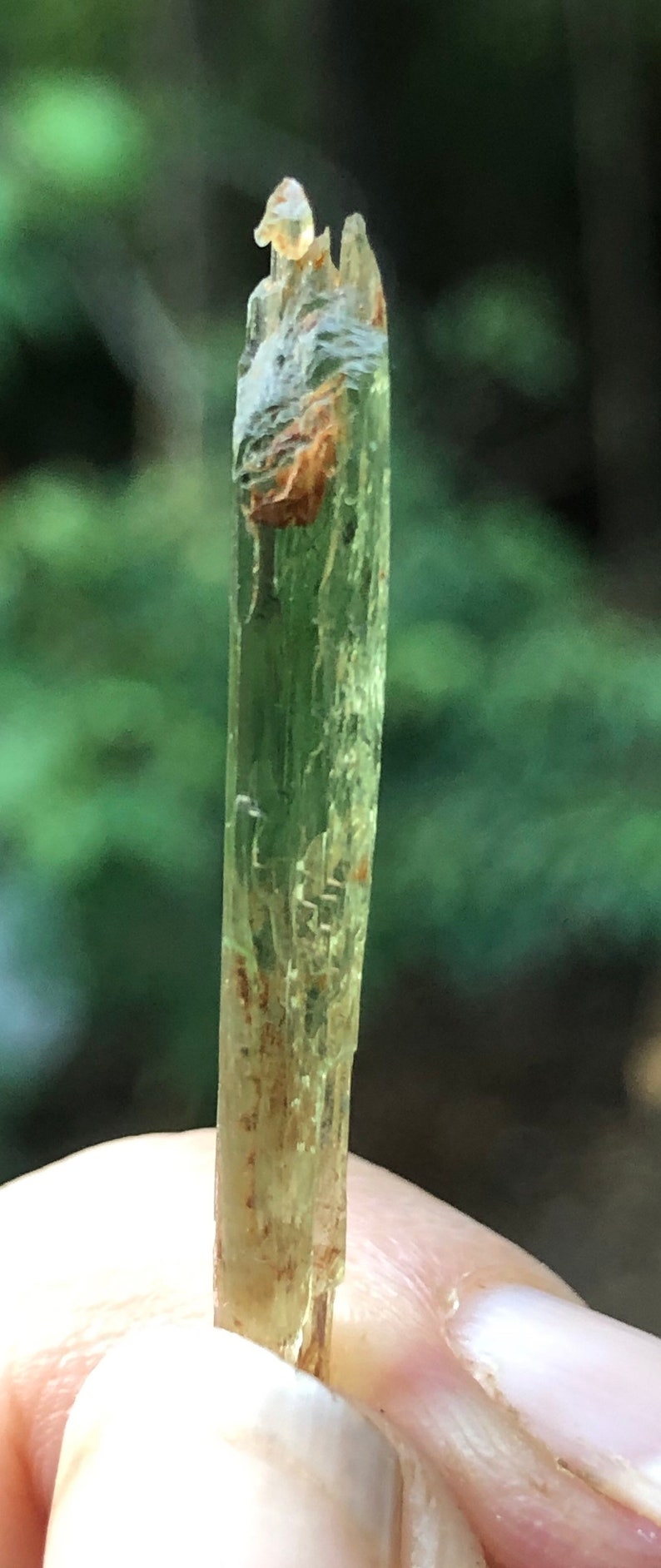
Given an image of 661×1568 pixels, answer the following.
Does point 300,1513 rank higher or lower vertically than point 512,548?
lower

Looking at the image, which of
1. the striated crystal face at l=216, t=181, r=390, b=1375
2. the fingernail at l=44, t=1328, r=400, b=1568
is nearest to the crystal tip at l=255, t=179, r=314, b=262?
the striated crystal face at l=216, t=181, r=390, b=1375

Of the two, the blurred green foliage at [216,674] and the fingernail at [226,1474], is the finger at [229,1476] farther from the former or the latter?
the blurred green foliage at [216,674]

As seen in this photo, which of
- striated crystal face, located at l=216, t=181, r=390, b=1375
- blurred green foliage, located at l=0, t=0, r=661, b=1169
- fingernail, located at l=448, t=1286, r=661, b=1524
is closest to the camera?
striated crystal face, located at l=216, t=181, r=390, b=1375

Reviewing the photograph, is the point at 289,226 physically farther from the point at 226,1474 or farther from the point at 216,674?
the point at 216,674

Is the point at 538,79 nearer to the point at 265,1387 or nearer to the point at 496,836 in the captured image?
the point at 496,836

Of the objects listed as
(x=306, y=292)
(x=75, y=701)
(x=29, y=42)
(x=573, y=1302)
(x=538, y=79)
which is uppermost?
(x=538, y=79)

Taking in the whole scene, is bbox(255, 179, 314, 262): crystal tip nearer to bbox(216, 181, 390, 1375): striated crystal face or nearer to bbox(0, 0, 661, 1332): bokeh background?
bbox(216, 181, 390, 1375): striated crystal face

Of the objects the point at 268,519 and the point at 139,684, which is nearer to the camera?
the point at 268,519

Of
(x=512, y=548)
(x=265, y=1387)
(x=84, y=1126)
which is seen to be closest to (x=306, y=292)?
(x=265, y=1387)
